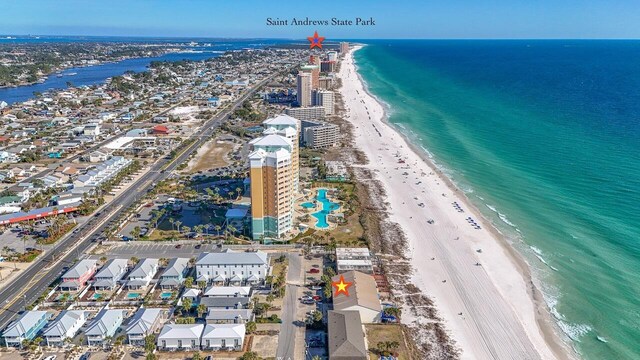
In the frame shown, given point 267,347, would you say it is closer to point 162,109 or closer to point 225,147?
point 225,147

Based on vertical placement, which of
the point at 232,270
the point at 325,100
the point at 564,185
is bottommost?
the point at 232,270

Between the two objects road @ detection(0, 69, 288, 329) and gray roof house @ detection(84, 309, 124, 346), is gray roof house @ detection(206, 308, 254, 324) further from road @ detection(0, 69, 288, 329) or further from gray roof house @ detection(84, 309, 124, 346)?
road @ detection(0, 69, 288, 329)

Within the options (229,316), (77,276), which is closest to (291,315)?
(229,316)

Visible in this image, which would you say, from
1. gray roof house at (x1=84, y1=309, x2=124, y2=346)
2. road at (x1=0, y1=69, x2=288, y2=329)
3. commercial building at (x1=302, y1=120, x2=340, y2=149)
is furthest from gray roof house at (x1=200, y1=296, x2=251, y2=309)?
commercial building at (x1=302, y1=120, x2=340, y2=149)

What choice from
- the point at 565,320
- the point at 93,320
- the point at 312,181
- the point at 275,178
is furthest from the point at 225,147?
the point at 565,320

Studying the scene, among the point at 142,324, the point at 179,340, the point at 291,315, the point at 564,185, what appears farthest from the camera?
the point at 564,185

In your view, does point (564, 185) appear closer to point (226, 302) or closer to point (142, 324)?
point (226, 302)
